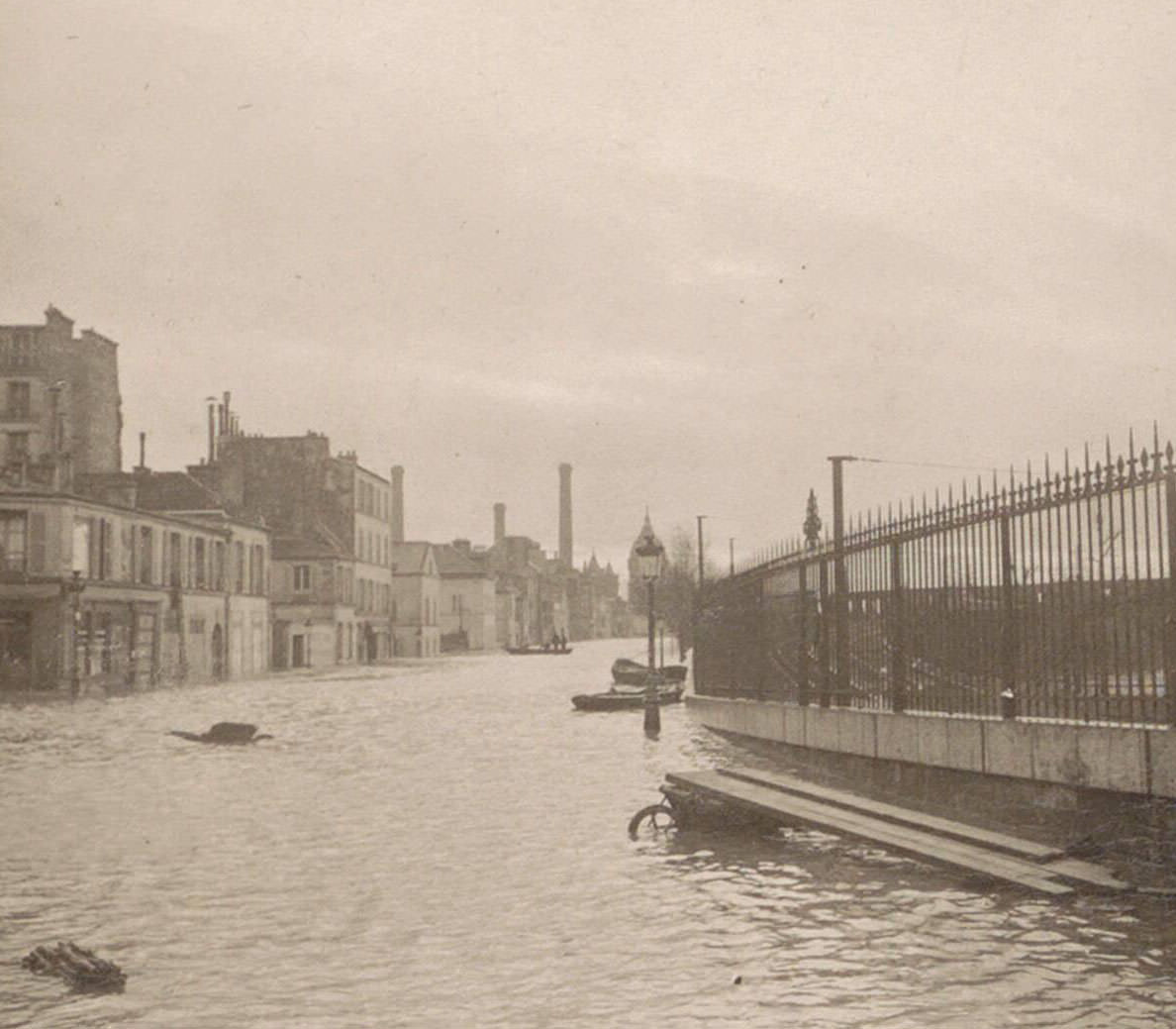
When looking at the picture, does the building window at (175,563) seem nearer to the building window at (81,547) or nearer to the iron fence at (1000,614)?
the building window at (81,547)

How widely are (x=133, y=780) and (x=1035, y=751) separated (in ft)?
32.3

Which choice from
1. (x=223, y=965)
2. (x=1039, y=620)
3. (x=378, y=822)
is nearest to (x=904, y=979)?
(x=223, y=965)

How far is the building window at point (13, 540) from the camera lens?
40625 mm

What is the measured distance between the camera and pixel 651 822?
11141 mm

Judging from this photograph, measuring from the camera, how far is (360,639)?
245 feet

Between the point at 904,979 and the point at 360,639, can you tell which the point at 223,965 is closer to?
the point at 904,979

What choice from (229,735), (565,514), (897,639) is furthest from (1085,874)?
(565,514)

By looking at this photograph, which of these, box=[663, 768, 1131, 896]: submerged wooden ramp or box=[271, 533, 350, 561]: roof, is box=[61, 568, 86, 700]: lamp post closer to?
box=[271, 533, 350, 561]: roof

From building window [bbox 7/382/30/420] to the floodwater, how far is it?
148 feet

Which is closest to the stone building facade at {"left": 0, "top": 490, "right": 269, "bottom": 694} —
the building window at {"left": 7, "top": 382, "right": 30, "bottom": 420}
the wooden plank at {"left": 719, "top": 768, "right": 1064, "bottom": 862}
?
the building window at {"left": 7, "top": 382, "right": 30, "bottom": 420}

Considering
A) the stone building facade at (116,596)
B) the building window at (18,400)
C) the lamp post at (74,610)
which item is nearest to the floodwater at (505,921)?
the lamp post at (74,610)

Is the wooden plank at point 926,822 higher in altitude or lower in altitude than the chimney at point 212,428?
lower

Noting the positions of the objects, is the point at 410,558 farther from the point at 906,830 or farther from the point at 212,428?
the point at 906,830

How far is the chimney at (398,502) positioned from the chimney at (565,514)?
41.3 m
